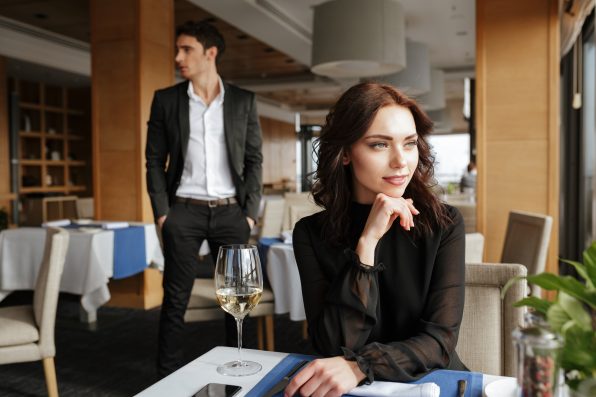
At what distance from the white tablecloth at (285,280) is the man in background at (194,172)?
27cm

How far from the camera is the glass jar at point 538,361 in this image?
0.57 metres

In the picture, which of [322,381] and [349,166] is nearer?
[322,381]

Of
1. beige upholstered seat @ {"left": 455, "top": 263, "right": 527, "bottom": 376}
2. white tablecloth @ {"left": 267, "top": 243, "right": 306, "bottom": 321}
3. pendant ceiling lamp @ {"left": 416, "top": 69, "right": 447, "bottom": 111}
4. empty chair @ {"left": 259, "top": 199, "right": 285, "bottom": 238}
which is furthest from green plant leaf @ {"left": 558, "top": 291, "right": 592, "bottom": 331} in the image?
pendant ceiling lamp @ {"left": 416, "top": 69, "right": 447, "bottom": 111}

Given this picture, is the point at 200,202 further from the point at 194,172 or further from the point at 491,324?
the point at 491,324

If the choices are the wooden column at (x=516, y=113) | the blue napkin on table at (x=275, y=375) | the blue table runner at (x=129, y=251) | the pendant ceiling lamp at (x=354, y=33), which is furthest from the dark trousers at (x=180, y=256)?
the pendant ceiling lamp at (x=354, y=33)

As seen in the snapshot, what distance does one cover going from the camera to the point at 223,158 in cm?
299

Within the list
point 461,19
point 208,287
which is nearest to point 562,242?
point 461,19

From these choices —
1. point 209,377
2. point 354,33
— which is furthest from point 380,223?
point 354,33

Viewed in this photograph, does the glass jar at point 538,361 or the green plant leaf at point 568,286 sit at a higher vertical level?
the green plant leaf at point 568,286

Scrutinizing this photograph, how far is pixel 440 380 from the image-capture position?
100 cm

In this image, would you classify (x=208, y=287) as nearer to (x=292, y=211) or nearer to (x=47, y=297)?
(x=47, y=297)

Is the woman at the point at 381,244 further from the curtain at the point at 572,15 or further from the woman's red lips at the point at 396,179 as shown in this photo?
the curtain at the point at 572,15

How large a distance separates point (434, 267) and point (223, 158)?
5.96 ft

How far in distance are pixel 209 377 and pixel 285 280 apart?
2148mm
